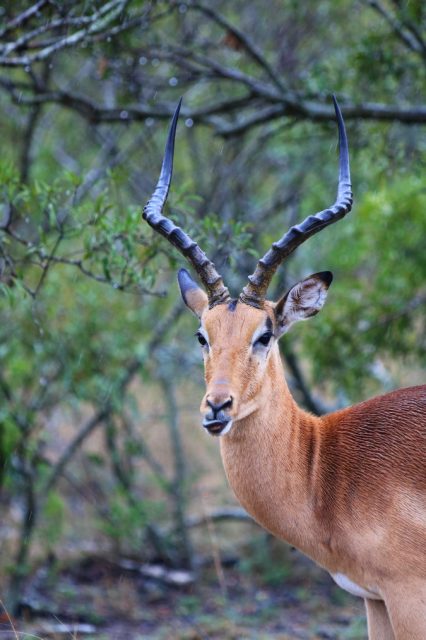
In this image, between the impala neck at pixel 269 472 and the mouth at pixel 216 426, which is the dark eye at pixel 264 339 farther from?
the mouth at pixel 216 426

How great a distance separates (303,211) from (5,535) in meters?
5.99

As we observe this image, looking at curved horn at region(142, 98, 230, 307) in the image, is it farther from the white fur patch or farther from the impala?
the white fur patch

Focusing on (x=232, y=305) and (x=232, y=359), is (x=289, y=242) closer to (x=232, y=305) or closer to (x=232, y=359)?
(x=232, y=305)

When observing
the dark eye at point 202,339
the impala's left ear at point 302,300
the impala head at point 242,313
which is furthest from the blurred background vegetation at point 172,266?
the dark eye at point 202,339

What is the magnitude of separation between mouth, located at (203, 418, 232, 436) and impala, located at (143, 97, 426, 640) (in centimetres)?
2

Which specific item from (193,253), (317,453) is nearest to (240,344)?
(193,253)

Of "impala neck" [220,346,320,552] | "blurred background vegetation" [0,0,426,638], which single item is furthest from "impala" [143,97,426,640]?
"blurred background vegetation" [0,0,426,638]

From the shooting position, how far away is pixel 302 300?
5.88m

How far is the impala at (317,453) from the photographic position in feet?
17.1

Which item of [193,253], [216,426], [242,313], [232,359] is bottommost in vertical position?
[216,426]

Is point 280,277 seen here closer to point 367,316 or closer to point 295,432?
point 367,316

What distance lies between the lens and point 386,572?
17.0ft

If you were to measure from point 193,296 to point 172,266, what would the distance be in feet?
3.16

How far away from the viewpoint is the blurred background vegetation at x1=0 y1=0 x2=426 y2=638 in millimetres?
7988
